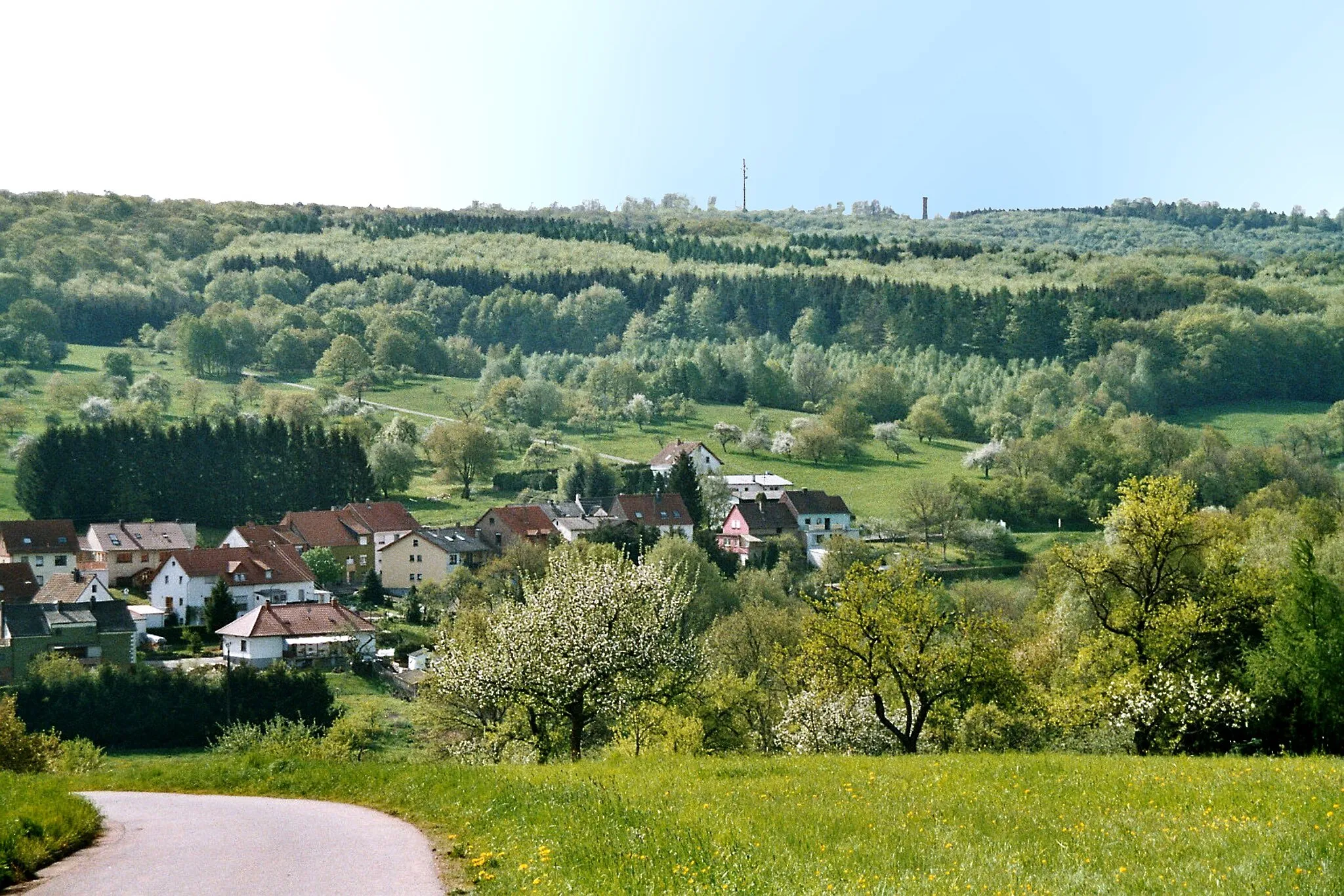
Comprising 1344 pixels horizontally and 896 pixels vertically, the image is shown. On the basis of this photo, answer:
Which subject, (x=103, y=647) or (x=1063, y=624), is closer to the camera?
(x=1063, y=624)

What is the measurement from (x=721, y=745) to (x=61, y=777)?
18607mm

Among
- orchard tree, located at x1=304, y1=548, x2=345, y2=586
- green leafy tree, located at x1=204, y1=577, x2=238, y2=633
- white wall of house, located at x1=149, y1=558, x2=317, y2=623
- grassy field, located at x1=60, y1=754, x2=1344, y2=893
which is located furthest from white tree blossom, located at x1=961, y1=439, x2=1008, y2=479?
grassy field, located at x1=60, y1=754, x2=1344, y2=893

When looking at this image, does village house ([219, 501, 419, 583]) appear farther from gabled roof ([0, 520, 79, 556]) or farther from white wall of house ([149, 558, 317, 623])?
white wall of house ([149, 558, 317, 623])

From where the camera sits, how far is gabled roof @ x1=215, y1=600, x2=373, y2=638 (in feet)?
220

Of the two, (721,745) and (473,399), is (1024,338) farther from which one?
(721,745)

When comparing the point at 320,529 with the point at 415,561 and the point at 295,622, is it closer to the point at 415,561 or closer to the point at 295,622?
the point at 415,561

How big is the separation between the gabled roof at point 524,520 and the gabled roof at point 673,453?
22341 mm

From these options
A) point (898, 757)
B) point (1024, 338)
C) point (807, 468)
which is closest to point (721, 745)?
point (898, 757)

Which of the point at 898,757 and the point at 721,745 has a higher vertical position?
the point at 898,757

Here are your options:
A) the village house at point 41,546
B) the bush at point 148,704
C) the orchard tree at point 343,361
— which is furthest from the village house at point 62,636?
the orchard tree at point 343,361

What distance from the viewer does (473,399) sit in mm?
150625

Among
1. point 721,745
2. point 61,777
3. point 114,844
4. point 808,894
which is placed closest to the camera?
point 808,894

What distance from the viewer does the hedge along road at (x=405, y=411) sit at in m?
125

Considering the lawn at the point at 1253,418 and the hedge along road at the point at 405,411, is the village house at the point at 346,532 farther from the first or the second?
the lawn at the point at 1253,418
